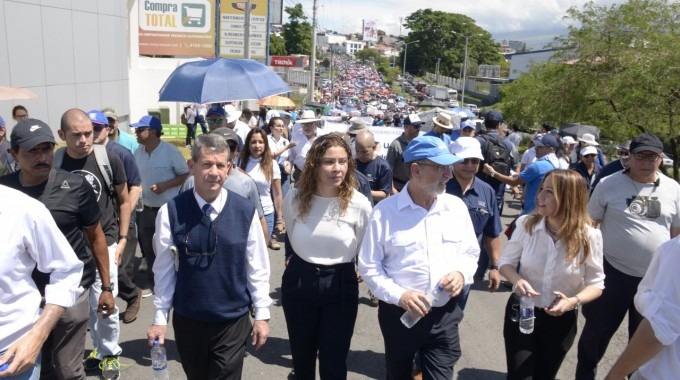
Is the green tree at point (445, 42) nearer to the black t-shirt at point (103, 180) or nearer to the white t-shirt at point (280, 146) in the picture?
the white t-shirt at point (280, 146)

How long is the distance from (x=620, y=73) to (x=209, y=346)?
1582 centimetres

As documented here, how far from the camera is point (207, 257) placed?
122 inches

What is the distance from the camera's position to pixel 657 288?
2125 mm

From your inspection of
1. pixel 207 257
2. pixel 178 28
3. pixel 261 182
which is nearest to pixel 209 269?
pixel 207 257

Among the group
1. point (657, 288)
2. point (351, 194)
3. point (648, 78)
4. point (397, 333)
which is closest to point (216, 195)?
point (351, 194)

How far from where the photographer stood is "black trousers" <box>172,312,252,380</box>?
10.4 feet

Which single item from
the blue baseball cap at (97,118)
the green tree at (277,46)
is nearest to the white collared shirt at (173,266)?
the blue baseball cap at (97,118)

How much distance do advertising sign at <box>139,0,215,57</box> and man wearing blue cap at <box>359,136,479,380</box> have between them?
1147 inches

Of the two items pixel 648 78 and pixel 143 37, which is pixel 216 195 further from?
pixel 143 37

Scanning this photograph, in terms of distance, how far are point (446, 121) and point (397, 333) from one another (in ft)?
15.6

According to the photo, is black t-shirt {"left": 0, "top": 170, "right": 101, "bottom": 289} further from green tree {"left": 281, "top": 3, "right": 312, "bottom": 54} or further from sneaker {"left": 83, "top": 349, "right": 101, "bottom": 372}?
green tree {"left": 281, "top": 3, "right": 312, "bottom": 54}

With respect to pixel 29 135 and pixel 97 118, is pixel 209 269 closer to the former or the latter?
pixel 29 135

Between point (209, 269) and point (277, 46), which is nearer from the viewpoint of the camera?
point (209, 269)

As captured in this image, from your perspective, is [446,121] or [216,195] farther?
[446,121]
